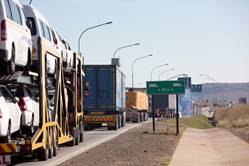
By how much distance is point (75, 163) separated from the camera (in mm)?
18750

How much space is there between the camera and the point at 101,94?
42.0m

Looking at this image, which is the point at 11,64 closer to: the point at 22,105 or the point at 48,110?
the point at 22,105

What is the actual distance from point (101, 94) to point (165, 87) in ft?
13.2

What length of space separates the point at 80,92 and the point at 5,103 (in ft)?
40.4

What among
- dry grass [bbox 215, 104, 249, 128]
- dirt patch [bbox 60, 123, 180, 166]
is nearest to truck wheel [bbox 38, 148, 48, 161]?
dirt patch [bbox 60, 123, 180, 166]

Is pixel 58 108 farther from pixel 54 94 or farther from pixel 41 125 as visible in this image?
pixel 41 125

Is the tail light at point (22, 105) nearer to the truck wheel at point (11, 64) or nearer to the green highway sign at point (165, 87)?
the truck wheel at point (11, 64)

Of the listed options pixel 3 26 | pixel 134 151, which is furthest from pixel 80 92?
pixel 3 26

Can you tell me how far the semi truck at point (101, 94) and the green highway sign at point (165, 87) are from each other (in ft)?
7.63

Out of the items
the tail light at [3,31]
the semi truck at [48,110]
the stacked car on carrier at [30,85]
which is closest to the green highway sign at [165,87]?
the semi truck at [48,110]

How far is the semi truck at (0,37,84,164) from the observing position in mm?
16781

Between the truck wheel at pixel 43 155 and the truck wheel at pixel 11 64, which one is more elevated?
the truck wheel at pixel 11 64

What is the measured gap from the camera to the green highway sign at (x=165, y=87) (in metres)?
40.7

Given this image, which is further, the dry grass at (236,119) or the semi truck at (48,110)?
the dry grass at (236,119)
